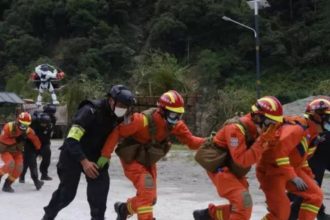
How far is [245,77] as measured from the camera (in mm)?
55438

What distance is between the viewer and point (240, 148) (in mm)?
6293

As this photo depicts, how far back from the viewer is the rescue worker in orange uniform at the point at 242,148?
20.4 feet

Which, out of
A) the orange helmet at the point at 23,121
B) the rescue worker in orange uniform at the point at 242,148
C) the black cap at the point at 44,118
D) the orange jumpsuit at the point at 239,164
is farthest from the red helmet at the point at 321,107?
the black cap at the point at 44,118

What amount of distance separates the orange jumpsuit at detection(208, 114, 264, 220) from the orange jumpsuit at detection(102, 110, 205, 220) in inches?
29.7

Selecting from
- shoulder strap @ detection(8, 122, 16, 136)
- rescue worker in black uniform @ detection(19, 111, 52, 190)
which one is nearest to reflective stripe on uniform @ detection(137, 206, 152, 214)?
shoulder strap @ detection(8, 122, 16, 136)

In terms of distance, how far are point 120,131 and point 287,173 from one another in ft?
6.17

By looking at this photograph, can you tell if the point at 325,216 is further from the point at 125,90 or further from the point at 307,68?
the point at 307,68

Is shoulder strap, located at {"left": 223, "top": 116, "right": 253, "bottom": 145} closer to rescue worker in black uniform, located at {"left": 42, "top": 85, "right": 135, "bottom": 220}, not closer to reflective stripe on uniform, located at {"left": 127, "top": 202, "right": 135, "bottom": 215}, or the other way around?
rescue worker in black uniform, located at {"left": 42, "top": 85, "right": 135, "bottom": 220}

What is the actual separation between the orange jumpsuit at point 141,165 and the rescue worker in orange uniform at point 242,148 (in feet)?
2.32

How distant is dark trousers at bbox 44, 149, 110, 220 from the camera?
6.88 m

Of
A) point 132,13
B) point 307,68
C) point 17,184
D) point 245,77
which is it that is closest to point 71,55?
point 132,13

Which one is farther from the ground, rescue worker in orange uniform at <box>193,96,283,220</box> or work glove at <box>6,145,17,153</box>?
rescue worker in orange uniform at <box>193,96,283,220</box>

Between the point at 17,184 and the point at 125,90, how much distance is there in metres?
6.49

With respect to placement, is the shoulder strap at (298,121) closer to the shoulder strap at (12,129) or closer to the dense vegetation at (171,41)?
the shoulder strap at (12,129)
